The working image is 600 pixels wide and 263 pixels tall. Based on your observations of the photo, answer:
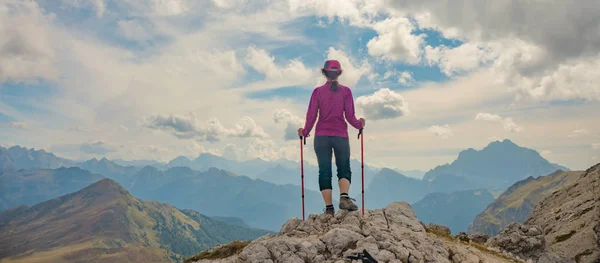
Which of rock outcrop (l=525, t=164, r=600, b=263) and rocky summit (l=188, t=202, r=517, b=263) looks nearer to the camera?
rocky summit (l=188, t=202, r=517, b=263)

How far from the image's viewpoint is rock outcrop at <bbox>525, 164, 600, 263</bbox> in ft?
66.8

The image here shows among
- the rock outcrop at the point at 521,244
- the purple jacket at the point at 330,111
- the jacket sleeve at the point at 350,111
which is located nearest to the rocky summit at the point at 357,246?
the purple jacket at the point at 330,111

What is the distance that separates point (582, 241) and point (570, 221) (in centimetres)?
387

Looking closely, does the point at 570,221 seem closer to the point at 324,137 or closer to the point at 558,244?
the point at 558,244

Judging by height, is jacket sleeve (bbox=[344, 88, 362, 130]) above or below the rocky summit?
above

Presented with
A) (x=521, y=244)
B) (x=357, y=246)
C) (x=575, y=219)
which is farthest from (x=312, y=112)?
(x=575, y=219)

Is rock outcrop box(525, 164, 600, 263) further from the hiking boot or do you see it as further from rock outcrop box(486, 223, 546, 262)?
the hiking boot

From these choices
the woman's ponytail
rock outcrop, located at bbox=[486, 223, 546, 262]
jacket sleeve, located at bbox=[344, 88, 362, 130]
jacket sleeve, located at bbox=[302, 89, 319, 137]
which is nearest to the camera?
the woman's ponytail

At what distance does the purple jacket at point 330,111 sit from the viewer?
15695mm

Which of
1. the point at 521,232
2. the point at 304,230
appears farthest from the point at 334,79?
the point at 521,232

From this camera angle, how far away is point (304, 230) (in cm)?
1462

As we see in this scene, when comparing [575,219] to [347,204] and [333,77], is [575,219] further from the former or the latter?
[333,77]

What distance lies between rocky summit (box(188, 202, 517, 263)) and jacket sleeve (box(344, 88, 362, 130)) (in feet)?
13.8

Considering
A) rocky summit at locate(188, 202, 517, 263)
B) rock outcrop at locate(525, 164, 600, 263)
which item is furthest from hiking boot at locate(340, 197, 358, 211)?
rock outcrop at locate(525, 164, 600, 263)
